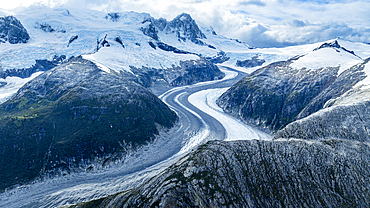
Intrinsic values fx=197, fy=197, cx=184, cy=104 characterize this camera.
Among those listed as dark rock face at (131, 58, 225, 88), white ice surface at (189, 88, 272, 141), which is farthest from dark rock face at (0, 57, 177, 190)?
dark rock face at (131, 58, 225, 88)

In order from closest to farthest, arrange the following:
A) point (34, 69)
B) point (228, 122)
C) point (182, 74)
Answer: point (228, 122) → point (34, 69) → point (182, 74)

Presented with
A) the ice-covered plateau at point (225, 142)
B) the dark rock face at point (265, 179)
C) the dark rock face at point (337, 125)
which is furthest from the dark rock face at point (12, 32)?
the dark rock face at point (337, 125)

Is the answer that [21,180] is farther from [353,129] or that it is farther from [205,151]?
[353,129]

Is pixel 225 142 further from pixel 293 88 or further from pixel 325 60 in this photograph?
pixel 325 60

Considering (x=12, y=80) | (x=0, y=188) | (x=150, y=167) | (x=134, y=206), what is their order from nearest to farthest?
(x=134, y=206), (x=0, y=188), (x=150, y=167), (x=12, y=80)

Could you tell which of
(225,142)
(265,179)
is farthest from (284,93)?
(265,179)

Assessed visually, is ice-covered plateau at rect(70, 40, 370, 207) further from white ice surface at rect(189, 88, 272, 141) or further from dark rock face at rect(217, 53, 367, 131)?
white ice surface at rect(189, 88, 272, 141)

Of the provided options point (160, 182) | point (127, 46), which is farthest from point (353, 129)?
point (127, 46)
